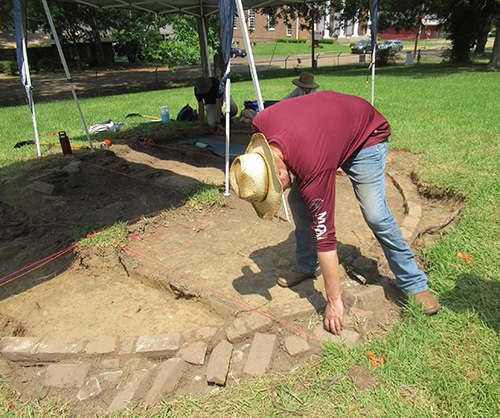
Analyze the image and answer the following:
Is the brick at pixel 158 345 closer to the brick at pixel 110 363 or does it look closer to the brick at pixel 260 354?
the brick at pixel 110 363

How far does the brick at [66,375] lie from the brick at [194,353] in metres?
0.61

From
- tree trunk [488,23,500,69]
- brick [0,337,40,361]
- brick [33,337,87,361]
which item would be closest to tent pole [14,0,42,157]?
brick [0,337,40,361]

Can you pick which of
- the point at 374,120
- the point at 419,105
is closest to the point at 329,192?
the point at 374,120

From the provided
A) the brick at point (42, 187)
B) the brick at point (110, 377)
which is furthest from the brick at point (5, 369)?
the brick at point (42, 187)

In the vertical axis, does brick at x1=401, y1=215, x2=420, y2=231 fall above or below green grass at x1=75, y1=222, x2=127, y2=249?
below

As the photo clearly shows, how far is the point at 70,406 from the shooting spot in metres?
2.10

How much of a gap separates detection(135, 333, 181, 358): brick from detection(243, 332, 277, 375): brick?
1.64 feet

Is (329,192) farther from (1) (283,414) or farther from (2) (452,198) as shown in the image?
(2) (452,198)

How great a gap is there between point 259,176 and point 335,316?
3.27 ft

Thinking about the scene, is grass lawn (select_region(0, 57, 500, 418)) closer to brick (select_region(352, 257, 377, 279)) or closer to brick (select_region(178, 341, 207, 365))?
brick (select_region(178, 341, 207, 365))

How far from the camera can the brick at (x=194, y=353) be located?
7.35 ft

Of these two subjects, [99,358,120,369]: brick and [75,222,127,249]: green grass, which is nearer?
[99,358,120,369]: brick

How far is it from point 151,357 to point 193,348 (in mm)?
300

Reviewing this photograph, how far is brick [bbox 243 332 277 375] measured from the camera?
2148 millimetres
